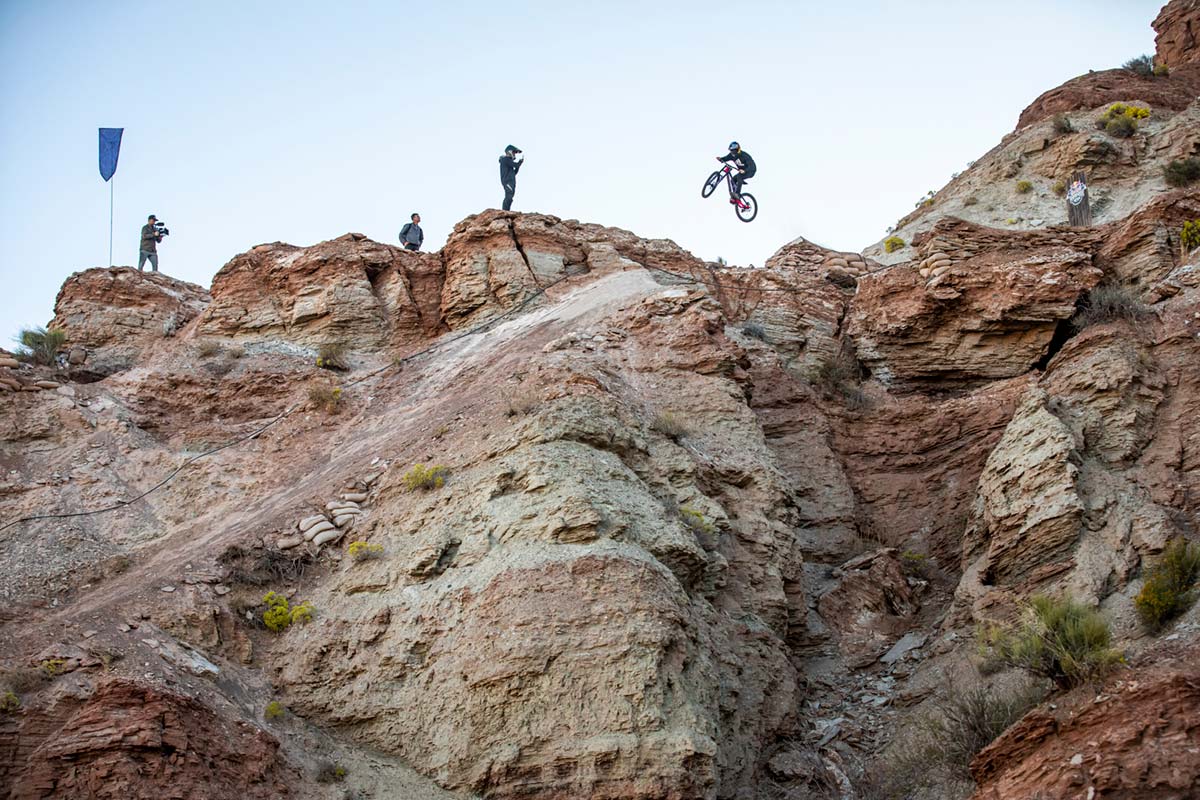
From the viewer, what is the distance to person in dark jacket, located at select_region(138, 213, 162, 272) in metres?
24.2

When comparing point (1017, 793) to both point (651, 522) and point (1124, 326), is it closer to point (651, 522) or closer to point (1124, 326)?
point (651, 522)

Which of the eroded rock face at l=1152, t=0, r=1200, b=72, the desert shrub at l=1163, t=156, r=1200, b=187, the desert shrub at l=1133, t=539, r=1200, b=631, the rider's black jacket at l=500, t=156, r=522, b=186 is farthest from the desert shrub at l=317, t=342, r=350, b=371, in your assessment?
the eroded rock face at l=1152, t=0, r=1200, b=72

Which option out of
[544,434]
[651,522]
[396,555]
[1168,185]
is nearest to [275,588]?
[396,555]

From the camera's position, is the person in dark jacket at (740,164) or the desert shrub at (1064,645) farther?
the person in dark jacket at (740,164)

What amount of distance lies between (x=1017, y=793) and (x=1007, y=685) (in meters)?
2.68

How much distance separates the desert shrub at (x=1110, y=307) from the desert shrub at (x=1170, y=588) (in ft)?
20.4

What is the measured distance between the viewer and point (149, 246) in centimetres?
2428

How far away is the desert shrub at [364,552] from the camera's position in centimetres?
1335

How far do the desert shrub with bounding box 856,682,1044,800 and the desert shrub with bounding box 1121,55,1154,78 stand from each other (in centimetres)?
2675

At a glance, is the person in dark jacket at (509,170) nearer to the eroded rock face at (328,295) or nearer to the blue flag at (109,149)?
the eroded rock face at (328,295)

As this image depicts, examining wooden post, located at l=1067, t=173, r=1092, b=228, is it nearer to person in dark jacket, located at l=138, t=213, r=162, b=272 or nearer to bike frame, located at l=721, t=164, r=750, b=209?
bike frame, located at l=721, t=164, r=750, b=209

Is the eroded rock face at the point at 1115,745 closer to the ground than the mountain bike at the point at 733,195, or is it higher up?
closer to the ground

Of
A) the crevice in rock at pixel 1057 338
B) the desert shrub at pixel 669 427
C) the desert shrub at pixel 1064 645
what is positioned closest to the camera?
the desert shrub at pixel 1064 645

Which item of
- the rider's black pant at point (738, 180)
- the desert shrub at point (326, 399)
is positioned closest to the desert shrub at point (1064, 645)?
the desert shrub at point (326, 399)
